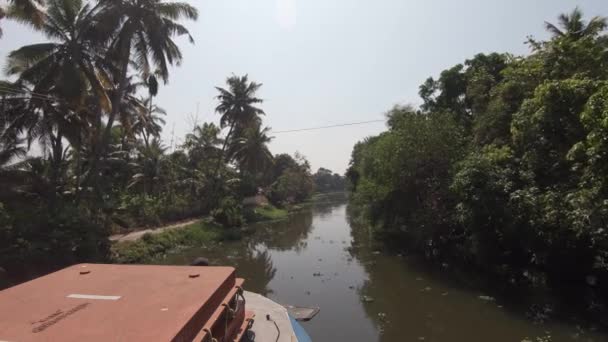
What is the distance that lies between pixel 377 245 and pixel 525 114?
1052 centimetres

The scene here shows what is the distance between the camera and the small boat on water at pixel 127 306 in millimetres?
2605

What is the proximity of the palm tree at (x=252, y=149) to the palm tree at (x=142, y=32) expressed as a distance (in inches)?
638

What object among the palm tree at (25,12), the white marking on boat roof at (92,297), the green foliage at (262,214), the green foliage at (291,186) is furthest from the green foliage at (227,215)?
the white marking on boat roof at (92,297)

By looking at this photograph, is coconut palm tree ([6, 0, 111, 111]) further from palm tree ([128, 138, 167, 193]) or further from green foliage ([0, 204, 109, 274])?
palm tree ([128, 138, 167, 193])

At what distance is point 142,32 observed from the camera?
56.3 ft

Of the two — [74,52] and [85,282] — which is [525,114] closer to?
[85,282]

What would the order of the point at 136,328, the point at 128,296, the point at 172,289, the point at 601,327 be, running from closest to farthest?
the point at 136,328 < the point at 128,296 < the point at 172,289 < the point at 601,327

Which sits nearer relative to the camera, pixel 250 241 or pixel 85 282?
pixel 85 282

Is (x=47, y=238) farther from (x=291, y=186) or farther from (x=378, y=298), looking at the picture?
(x=291, y=186)

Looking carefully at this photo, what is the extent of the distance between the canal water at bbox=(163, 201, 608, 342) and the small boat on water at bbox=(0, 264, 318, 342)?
500 centimetres

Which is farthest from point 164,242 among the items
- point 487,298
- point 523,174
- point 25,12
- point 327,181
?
point 327,181

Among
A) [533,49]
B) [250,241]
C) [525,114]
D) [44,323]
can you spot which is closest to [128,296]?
[44,323]

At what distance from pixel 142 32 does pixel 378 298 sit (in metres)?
15.6

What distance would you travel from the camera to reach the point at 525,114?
10367mm
